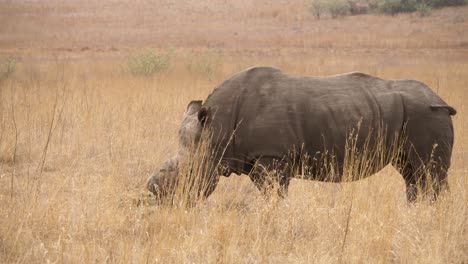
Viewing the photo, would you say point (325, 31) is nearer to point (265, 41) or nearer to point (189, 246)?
point (265, 41)

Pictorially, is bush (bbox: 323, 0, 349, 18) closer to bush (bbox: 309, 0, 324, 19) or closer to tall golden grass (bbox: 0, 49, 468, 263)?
bush (bbox: 309, 0, 324, 19)

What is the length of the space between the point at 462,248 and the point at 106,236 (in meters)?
2.35

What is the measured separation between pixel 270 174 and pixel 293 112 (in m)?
0.55

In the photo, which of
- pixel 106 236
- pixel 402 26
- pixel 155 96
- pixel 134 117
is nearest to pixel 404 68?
pixel 155 96

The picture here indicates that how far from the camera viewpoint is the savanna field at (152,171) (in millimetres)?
3807

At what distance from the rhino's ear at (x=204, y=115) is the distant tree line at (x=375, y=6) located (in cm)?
2610

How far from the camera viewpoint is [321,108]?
195 inches

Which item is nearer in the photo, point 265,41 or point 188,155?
point 188,155

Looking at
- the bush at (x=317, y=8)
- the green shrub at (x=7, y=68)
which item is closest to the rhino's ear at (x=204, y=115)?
the green shrub at (x=7, y=68)

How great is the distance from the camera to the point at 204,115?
4785 mm

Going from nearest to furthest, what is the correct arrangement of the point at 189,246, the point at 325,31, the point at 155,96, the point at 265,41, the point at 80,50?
the point at 189,246 < the point at 155,96 < the point at 80,50 < the point at 265,41 < the point at 325,31

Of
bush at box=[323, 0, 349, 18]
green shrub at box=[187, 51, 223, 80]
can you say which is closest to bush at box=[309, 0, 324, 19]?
bush at box=[323, 0, 349, 18]

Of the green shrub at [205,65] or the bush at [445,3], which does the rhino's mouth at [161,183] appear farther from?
the bush at [445,3]

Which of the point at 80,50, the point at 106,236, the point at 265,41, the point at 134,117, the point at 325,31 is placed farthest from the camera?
the point at 325,31
